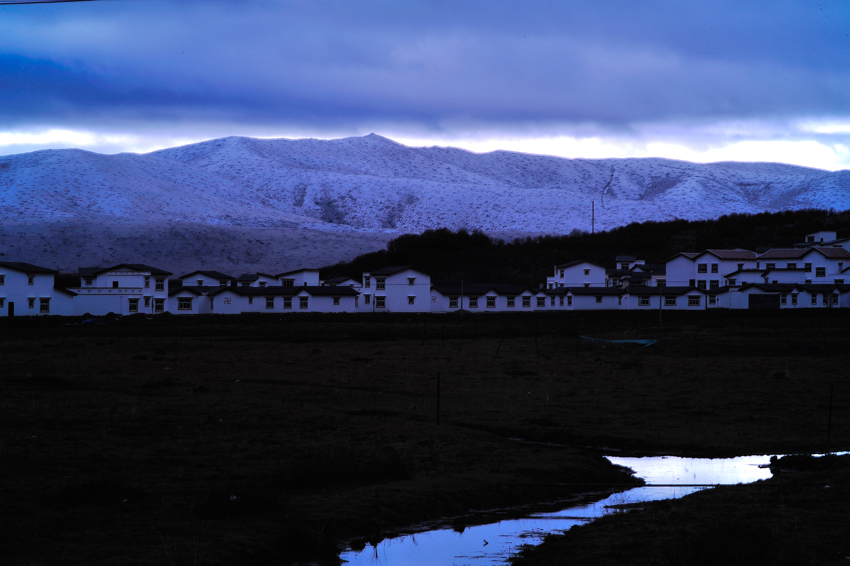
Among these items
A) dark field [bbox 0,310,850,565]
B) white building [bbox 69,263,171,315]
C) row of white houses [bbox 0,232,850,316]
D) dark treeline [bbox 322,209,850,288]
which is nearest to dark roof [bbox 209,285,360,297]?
row of white houses [bbox 0,232,850,316]

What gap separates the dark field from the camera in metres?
13.1

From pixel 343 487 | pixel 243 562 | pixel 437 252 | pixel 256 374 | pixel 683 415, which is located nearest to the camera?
pixel 243 562

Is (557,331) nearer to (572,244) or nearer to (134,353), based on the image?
(134,353)

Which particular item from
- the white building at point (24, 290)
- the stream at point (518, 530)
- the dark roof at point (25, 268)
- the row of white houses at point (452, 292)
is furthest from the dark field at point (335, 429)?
the row of white houses at point (452, 292)

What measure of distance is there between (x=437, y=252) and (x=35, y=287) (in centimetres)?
6916

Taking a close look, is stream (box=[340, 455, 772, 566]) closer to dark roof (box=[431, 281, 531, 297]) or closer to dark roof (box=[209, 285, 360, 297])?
dark roof (box=[209, 285, 360, 297])

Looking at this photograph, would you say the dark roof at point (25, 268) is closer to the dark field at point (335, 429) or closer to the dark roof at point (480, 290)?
the dark field at point (335, 429)

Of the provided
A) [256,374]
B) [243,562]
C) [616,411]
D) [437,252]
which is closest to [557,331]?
[256,374]

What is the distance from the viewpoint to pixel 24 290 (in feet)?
265

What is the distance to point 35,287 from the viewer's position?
3204 inches

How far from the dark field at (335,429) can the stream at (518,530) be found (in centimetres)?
63

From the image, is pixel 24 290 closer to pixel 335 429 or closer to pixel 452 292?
pixel 452 292

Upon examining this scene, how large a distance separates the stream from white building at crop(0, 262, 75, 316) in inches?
2941

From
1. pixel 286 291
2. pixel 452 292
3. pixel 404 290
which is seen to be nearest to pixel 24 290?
pixel 286 291
